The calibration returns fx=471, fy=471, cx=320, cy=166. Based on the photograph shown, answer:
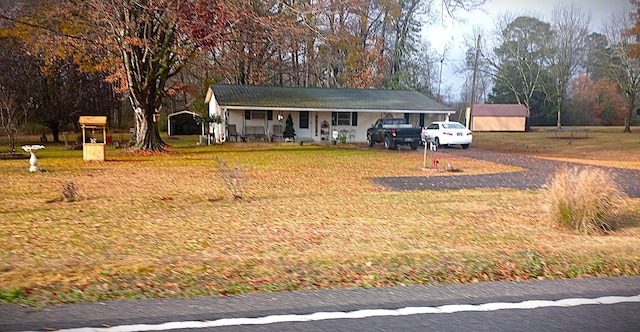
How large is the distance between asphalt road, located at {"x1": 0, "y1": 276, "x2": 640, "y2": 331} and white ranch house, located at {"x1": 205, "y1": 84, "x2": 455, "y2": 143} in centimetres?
2631

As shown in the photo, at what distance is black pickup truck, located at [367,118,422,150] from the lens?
1044 inches

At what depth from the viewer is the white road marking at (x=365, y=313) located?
383 cm

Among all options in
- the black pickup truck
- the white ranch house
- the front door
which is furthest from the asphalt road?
the front door

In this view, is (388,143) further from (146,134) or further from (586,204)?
(586,204)

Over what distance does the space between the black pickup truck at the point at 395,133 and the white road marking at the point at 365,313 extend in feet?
72.2

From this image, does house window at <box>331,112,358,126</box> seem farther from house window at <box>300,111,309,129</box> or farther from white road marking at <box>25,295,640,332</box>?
white road marking at <box>25,295,640,332</box>

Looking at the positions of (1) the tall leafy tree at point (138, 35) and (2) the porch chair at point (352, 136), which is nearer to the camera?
(1) the tall leafy tree at point (138, 35)

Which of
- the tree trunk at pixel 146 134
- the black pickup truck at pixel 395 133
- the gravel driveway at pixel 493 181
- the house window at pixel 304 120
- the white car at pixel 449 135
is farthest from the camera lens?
the house window at pixel 304 120

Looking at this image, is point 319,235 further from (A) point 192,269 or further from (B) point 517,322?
(B) point 517,322

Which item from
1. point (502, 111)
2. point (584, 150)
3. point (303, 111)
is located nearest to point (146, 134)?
point (303, 111)

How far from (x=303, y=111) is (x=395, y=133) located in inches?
334

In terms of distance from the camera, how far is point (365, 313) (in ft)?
13.9

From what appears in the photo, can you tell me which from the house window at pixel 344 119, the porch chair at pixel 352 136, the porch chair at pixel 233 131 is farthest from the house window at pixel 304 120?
the porch chair at pixel 233 131

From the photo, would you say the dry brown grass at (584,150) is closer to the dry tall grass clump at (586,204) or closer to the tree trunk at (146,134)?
the dry tall grass clump at (586,204)
